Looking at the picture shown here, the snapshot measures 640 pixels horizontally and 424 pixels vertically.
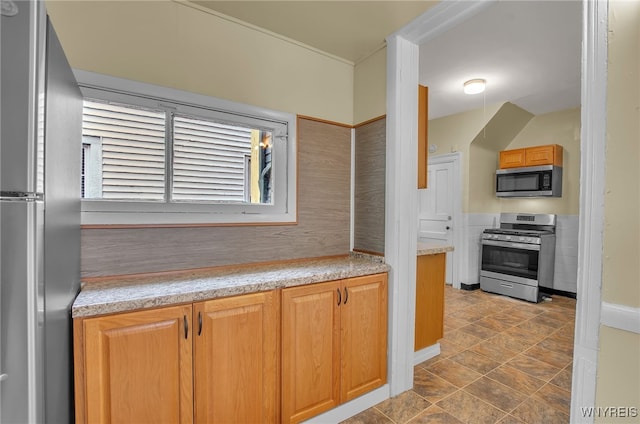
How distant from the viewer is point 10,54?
725 millimetres

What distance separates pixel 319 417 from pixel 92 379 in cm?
118

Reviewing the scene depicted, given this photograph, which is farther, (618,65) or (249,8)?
(249,8)

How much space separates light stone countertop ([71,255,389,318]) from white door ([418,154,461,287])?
3.14m

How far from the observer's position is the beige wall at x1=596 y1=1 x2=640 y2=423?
0.89 metres

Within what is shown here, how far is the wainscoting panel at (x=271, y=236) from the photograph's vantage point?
1536 millimetres

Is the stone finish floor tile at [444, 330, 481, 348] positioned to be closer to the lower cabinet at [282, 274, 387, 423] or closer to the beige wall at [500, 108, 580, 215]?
the lower cabinet at [282, 274, 387, 423]

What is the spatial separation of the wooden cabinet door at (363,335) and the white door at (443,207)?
323cm

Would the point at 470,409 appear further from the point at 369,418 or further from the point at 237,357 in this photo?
the point at 237,357

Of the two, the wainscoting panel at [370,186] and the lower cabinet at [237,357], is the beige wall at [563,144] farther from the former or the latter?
the lower cabinet at [237,357]

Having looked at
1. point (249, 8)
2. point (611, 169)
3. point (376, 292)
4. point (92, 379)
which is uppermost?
point (249, 8)

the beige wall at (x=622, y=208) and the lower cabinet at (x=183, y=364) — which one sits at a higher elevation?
the beige wall at (x=622, y=208)

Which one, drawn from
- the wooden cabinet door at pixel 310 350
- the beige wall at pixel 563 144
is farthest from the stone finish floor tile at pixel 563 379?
the beige wall at pixel 563 144

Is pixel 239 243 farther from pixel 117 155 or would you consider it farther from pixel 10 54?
pixel 10 54

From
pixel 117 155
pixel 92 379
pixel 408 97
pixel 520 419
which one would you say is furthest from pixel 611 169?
pixel 117 155
